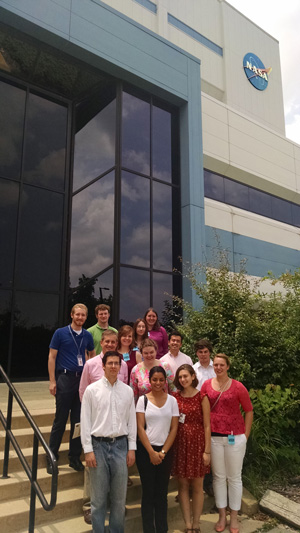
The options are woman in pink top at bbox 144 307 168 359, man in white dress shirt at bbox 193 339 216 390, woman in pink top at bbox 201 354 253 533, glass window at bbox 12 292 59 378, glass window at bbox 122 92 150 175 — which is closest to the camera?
woman in pink top at bbox 201 354 253 533

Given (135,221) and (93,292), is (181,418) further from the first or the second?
(135,221)

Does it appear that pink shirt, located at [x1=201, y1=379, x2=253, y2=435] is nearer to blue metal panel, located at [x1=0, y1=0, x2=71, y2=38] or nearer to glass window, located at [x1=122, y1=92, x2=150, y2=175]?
glass window, located at [x1=122, y1=92, x2=150, y2=175]

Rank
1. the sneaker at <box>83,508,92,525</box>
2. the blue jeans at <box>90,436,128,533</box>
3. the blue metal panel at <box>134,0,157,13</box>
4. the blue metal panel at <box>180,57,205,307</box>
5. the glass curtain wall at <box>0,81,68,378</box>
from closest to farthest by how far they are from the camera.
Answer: the blue jeans at <box>90,436,128,533</box>
the sneaker at <box>83,508,92,525</box>
the glass curtain wall at <box>0,81,68,378</box>
the blue metal panel at <box>180,57,205,307</box>
the blue metal panel at <box>134,0,157,13</box>

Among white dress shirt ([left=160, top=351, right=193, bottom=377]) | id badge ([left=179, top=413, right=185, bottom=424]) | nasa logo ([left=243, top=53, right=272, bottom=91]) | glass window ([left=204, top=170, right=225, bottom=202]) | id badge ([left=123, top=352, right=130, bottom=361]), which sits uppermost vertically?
nasa logo ([left=243, top=53, right=272, bottom=91])

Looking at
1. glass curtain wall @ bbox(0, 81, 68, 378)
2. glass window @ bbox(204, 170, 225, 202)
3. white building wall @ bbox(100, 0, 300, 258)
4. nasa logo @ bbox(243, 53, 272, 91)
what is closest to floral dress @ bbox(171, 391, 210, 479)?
glass curtain wall @ bbox(0, 81, 68, 378)

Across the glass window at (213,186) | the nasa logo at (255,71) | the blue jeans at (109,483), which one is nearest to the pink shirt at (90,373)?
the blue jeans at (109,483)

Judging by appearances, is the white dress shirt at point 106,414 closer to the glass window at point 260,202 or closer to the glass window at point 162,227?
the glass window at point 162,227

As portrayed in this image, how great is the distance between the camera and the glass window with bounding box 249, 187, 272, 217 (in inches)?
605

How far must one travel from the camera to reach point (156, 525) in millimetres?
3678

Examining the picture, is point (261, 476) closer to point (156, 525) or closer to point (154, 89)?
point (156, 525)

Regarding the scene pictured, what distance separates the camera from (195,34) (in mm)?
18938

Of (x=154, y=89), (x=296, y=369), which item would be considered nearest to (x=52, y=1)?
(x=154, y=89)

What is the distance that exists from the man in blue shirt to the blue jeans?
1070 millimetres

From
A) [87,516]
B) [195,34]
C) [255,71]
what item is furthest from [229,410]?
[255,71]
